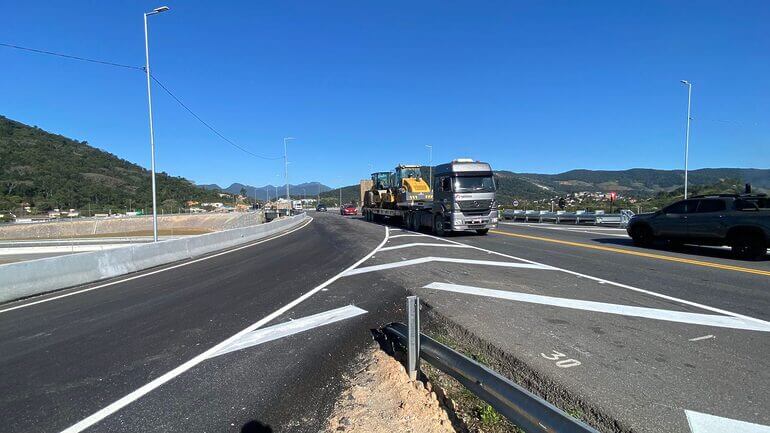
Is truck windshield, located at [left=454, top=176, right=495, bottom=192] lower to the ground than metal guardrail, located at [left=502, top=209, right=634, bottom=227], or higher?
higher

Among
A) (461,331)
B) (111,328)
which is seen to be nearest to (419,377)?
(461,331)

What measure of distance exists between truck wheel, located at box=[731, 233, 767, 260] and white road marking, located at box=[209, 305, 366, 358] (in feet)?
38.4

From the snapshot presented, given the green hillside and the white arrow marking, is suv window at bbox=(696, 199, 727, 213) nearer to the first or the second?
the white arrow marking

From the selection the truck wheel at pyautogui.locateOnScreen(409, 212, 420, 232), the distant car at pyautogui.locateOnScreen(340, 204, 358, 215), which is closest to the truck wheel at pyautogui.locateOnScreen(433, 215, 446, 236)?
the truck wheel at pyautogui.locateOnScreen(409, 212, 420, 232)

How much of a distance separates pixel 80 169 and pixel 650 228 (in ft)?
427

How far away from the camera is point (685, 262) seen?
11.6m

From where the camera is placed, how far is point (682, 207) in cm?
1439

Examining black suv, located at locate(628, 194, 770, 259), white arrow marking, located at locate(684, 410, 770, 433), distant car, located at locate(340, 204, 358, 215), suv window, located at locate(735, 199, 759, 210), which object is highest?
suv window, located at locate(735, 199, 759, 210)

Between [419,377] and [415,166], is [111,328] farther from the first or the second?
[415,166]

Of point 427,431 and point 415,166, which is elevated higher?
point 415,166

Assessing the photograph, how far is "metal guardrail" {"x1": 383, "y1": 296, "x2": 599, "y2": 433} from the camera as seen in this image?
242 centimetres

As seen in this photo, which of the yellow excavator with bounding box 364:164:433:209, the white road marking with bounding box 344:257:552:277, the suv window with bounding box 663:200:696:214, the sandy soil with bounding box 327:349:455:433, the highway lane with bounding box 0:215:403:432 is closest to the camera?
the sandy soil with bounding box 327:349:455:433

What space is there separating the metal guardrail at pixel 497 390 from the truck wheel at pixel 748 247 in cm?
1249

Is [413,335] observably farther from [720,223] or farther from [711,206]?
[711,206]
